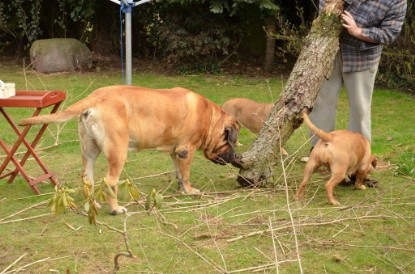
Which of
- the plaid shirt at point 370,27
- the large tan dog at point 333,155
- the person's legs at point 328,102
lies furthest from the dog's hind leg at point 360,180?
the plaid shirt at point 370,27

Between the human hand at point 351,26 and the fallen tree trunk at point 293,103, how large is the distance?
95mm

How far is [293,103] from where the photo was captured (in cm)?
753

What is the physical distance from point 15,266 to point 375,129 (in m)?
6.91

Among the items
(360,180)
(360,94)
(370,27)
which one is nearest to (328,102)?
(360,94)

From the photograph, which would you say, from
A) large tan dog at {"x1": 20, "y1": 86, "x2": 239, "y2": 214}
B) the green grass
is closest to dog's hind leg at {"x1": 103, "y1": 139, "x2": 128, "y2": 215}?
large tan dog at {"x1": 20, "y1": 86, "x2": 239, "y2": 214}

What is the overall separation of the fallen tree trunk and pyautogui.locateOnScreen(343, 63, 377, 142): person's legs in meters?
0.51

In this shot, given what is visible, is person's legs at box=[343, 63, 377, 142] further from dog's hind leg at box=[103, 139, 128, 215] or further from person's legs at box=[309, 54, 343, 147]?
dog's hind leg at box=[103, 139, 128, 215]

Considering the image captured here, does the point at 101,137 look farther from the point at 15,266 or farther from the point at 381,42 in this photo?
the point at 381,42

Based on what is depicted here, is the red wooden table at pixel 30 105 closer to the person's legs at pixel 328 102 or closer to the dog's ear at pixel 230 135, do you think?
the dog's ear at pixel 230 135

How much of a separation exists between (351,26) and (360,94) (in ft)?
2.96

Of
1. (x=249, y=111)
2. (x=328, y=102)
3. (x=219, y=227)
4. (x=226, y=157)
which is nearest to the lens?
(x=219, y=227)

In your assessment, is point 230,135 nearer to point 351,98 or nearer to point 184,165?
point 184,165

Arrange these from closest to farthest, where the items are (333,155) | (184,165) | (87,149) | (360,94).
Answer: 1. (87,149)
2. (333,155)
3. (184,165)
4. (360,94)

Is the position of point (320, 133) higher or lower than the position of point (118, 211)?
higher
